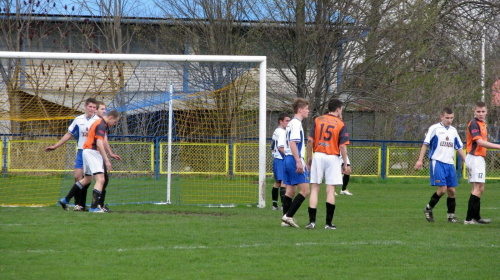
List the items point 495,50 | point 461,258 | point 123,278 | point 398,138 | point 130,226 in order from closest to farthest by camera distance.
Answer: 1. point 123,278
2. point 461,258
3. point 130,226
4. point 398,138
5. point 495,50

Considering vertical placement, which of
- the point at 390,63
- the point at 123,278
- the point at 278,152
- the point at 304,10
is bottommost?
the point at 123,278

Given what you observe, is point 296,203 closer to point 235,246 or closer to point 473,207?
point 235,246

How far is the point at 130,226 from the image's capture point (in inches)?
362

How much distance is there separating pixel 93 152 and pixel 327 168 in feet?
13.9

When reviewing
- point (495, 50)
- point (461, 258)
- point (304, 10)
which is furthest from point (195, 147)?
point (495, 50)

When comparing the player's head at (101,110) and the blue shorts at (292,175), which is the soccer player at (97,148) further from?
the blue shorts at (292,175)

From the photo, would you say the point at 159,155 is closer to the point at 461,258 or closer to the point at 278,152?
the point at 278,152

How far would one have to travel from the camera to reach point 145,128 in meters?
19.9

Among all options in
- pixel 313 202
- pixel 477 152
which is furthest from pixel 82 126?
pixel 477 152

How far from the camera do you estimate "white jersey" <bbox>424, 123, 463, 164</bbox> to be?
994 centimetres

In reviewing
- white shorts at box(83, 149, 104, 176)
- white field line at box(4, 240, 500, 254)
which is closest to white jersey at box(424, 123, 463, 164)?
white field line at box(4, 240, 500, 254)

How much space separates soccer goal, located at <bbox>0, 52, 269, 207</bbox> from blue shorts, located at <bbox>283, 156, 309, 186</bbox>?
4.41m

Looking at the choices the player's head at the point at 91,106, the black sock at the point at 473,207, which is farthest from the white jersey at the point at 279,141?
the player's head at the point at 91,106

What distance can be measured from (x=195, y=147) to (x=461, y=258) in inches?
548
